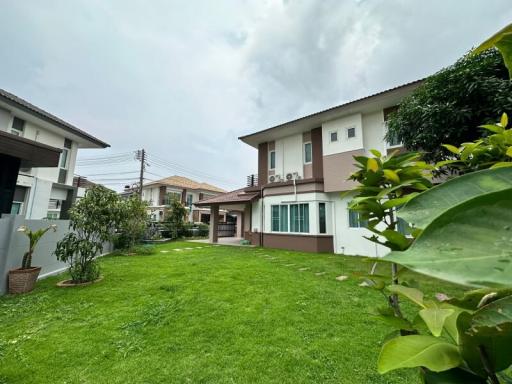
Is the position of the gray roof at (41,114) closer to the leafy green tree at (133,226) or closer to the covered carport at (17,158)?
the leafy green tree at (133,226)

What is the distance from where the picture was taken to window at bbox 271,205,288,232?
38.8 feet

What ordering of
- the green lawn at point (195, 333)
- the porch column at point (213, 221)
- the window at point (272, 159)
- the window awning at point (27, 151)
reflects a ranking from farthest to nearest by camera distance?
the porch column at point (213, 221) → the window at point (272, 159) → the window awning at point (27, 151) → the green lawn at point (195, 333)

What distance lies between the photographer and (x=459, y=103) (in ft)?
17.8

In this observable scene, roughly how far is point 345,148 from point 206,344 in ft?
31.4

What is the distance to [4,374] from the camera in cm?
246

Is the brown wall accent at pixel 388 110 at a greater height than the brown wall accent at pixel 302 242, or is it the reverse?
the brown wall accent at pixel 388 110

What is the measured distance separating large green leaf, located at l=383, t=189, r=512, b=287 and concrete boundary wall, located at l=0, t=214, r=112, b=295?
696cm

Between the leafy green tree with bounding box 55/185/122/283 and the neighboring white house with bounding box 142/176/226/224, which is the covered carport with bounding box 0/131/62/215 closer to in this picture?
the leafy green tree with bounding box 55/185/122/283

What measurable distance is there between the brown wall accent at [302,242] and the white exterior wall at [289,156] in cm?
324

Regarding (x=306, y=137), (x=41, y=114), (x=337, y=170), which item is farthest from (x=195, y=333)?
(x=41, y=114)

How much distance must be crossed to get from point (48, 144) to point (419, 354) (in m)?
15.7

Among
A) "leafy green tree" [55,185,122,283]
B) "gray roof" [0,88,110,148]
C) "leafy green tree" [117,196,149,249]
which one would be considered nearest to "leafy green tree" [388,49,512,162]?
"leafy green tree" [55,185,122,283]

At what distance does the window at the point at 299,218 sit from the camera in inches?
434

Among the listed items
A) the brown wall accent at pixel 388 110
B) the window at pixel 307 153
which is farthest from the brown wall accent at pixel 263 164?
the brown wall accent at pixel 388 110
